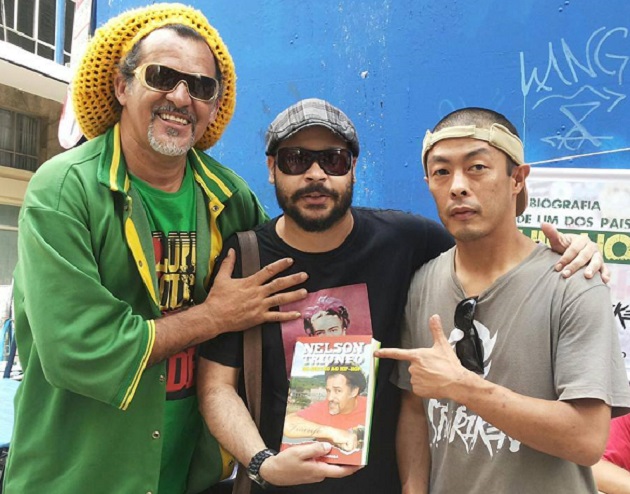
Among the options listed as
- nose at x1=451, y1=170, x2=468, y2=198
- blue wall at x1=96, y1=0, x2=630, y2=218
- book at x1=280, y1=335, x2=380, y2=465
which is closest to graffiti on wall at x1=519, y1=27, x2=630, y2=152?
blue wall at x1=96, y1=0, x2=630, y2=218

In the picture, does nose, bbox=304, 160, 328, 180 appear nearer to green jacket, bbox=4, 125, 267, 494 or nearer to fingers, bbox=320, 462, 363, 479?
green jacket, bbox=4, 125, 267, 494

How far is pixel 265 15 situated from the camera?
4.35 metres

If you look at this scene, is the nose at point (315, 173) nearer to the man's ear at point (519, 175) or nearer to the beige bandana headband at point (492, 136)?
the beige bandana headband at point (492, 136)

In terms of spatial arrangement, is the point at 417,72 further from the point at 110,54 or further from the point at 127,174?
the point at 127,174

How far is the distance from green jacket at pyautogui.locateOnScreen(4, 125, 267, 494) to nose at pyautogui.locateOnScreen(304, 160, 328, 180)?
0.51 metres

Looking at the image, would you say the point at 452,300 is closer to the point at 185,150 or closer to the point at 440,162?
the point at 440,162

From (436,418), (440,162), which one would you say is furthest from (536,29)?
(436,418)

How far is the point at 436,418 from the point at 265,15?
3.34 meters

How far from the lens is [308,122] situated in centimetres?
225

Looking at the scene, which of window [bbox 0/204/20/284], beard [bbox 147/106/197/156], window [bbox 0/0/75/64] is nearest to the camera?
beard [bbox 147/106/197/156]

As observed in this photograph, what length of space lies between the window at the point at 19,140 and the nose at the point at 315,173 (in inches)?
401

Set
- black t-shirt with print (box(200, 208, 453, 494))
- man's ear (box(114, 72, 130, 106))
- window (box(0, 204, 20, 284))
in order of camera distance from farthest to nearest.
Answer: window (box(0, 204, 20, 284)) → man's ear (box(114, 72, 130, 106)) → black t-shirt with print (box(200, 208, 453, 494))

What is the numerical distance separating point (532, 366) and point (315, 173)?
1.02m

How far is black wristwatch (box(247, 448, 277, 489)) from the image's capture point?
1.96 m
